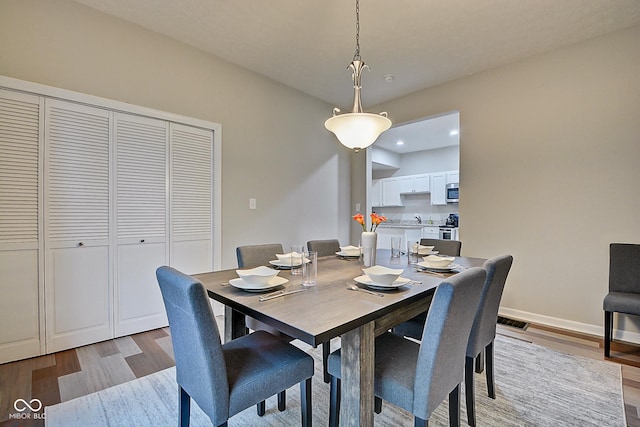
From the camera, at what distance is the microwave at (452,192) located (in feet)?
20.1

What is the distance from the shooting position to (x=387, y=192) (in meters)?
7.44

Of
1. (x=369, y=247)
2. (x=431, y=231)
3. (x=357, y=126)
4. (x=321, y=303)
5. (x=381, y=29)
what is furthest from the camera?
(x=431, y=231)

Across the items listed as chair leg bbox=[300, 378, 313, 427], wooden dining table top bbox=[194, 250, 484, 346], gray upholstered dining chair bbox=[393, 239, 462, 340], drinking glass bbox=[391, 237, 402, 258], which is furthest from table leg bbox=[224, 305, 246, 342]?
drinking glass bbox=[391, 237, 402, 258]

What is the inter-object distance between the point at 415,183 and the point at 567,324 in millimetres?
4453

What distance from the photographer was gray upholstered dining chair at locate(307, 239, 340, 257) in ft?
8.61

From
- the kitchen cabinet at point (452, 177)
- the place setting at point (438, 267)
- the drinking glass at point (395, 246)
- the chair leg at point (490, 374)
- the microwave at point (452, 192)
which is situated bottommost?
the chair leg at point (490, 374)

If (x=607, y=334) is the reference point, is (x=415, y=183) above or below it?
above

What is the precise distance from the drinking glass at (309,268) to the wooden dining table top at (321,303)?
0.12 feet

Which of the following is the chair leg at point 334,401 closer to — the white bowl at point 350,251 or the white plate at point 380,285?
the white plate at point 380,285

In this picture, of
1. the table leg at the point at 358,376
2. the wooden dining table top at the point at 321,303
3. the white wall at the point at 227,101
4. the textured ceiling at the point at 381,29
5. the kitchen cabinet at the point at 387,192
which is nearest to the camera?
the wooden dining table top at the point at 321,303

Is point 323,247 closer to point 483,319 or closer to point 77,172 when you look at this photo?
point 483,319

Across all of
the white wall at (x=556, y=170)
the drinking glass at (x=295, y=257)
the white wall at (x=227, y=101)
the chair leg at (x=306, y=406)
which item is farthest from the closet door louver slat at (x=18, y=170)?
the white wall at (x=556, y=170)

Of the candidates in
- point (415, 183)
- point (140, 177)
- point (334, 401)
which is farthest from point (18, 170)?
point (415, 183)

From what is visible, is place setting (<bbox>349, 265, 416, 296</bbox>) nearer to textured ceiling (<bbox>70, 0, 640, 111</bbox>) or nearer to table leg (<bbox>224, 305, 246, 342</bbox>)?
table leg (<bbox>224, 305, 246, 342</bbox>)
